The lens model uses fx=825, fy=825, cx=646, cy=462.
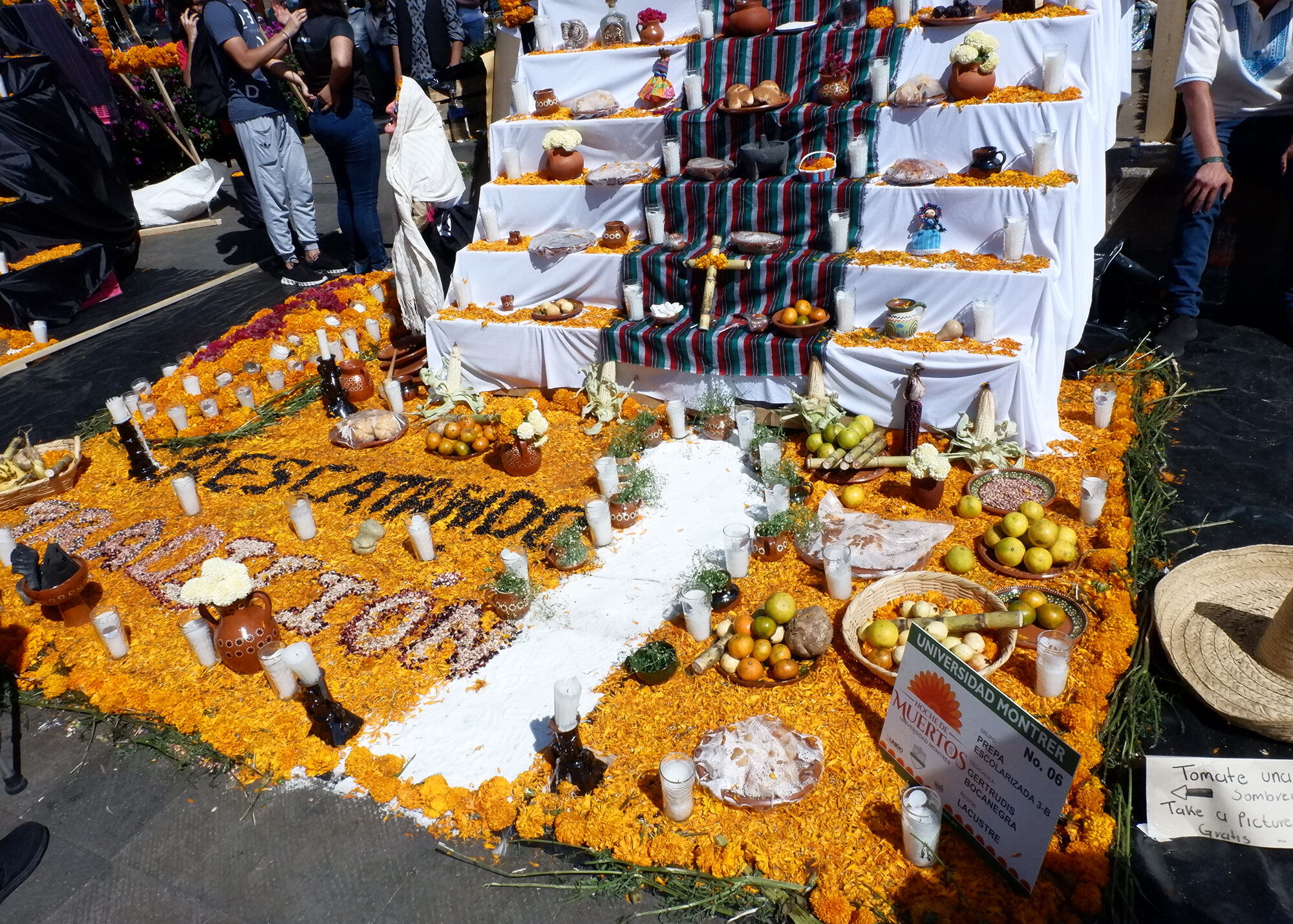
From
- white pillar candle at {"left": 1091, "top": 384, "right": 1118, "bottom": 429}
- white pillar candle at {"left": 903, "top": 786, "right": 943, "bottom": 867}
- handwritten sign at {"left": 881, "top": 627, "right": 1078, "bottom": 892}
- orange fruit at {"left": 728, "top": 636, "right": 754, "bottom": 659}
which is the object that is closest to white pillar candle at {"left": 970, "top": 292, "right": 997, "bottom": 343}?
white pillar candle at {"left": 1091, "top": 384, "right": 1118, "bottom": 429}

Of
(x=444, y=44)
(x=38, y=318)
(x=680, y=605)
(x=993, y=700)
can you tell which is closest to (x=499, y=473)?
(x=680, y=605)

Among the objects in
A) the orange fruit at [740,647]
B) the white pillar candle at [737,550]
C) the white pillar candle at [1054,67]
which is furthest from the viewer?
the white pillar candle at [1054,67]

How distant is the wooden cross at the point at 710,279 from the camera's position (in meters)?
6.55

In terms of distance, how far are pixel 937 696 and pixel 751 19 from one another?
6243 mm

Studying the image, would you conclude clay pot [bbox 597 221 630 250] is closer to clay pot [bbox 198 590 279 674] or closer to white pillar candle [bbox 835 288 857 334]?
white pillar candle [bbox 835 288 857 334]

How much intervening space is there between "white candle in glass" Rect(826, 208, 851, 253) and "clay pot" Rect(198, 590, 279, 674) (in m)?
4.74

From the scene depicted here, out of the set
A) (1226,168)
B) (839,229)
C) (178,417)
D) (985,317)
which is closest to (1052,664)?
(985,317)

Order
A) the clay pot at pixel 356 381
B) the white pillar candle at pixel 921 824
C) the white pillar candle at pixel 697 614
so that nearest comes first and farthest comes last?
the white pillar candle at pixel 921 824 < the white pillar candle at pixel 697 614 < the clay pot at pixel 356 381

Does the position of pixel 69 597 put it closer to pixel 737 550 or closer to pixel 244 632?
pixel 244 632

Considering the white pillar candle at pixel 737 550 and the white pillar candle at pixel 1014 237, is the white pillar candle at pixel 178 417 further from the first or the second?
the white pillar candle at pixel 1014 237

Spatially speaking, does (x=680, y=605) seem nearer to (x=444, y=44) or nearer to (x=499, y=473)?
(x=499, y=473)

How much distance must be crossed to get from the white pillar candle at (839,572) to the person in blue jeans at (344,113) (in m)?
6.79

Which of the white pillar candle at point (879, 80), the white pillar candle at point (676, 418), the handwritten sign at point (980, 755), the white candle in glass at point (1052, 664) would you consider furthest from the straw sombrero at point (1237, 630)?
the white pillar candle at point (879, 80)

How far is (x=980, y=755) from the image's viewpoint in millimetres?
3033
